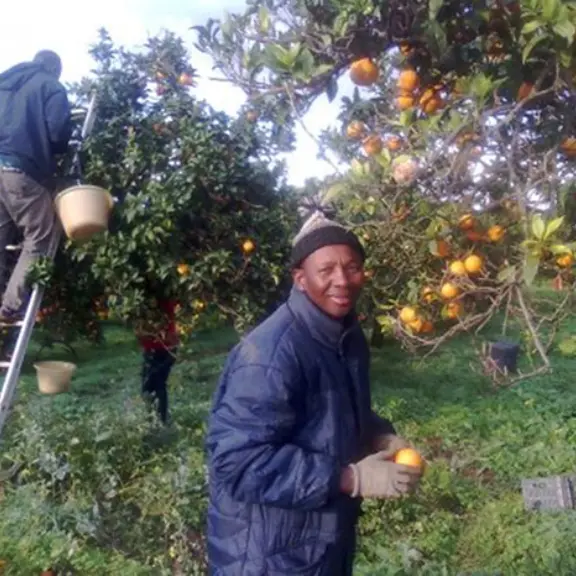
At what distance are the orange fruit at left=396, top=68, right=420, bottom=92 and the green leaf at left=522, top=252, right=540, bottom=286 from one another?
1.96ft

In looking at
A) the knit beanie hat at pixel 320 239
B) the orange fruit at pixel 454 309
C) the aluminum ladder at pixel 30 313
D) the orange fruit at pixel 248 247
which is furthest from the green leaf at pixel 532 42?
the orange fruit at pixel 248 247

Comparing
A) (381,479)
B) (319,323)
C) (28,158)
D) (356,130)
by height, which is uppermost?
(28,158)

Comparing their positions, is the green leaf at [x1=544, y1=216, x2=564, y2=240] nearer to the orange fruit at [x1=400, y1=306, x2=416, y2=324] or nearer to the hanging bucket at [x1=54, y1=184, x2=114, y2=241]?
the orange fruit at [x1=400, y1=306, x2=416, y2=324]

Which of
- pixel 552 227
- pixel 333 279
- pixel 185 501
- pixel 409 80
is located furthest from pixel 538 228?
pixel 185 501

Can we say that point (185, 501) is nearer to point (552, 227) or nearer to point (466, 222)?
point (466, 222)

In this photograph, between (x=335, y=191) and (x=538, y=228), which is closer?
(x=538, y=228)

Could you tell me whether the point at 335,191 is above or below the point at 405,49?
below

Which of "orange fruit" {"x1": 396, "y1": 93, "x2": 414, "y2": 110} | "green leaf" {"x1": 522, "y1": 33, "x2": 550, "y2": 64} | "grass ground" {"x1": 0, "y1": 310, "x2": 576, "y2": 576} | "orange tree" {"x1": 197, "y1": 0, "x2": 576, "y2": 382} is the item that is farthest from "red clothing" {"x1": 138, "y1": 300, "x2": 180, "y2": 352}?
"green leaf" {"x1": 522, "y1": 33, "x2": 550, "y2": 64}

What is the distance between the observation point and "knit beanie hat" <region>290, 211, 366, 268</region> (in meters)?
2.25

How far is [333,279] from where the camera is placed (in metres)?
2.23

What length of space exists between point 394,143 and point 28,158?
272cm

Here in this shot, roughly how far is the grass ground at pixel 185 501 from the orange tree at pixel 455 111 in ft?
5.92

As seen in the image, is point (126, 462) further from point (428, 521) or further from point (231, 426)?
point (231, 426)

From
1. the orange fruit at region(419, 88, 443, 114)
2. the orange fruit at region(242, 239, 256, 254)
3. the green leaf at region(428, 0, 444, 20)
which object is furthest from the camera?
the orange fruit at region(242, 239, 256, 254)
